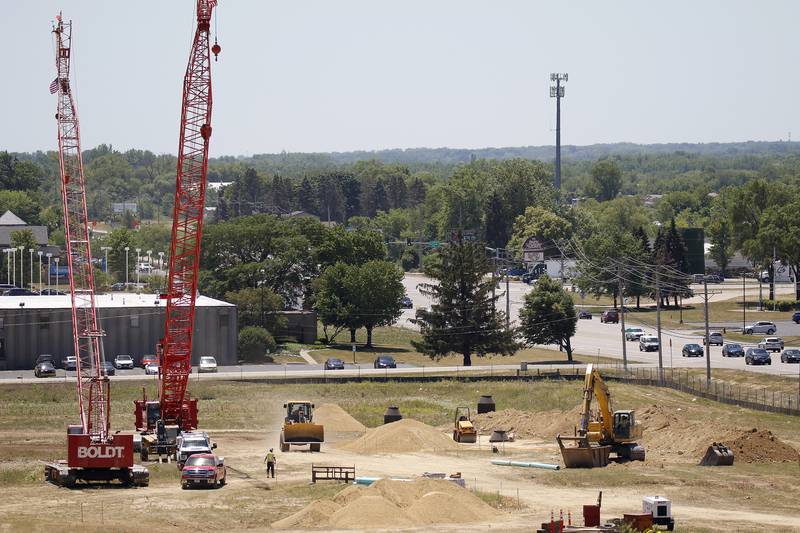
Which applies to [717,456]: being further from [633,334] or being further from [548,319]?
[633,334]

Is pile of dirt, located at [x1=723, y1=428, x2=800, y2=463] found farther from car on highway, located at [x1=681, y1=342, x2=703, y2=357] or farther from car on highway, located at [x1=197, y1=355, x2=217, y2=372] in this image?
car on highway, located at [x1=681, y1=342, x2=703, y2=357]

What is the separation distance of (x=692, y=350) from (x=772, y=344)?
7.13 metres

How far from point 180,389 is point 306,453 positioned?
9.58 m

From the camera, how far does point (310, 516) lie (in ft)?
167

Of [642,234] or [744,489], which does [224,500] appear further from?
[642,234]

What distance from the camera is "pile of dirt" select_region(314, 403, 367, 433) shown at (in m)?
81.1

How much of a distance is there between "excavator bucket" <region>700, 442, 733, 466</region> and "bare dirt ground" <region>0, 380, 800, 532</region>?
0.79 metres

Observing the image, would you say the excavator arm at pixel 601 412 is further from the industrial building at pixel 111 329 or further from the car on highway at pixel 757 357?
the industrial building at pixel 111 329

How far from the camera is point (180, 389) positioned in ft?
256

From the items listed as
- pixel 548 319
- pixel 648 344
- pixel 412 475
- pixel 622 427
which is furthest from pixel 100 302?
pixel 622 427

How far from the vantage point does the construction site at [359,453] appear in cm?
5219

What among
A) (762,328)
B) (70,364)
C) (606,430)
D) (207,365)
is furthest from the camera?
(762,328)

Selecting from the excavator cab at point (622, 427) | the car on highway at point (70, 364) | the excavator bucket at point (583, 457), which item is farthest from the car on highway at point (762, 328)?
the excavator bucket at point (583, 457)

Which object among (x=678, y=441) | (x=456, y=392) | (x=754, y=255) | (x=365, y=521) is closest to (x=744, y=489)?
(x=678, y=441)
